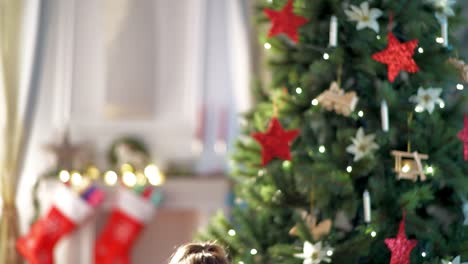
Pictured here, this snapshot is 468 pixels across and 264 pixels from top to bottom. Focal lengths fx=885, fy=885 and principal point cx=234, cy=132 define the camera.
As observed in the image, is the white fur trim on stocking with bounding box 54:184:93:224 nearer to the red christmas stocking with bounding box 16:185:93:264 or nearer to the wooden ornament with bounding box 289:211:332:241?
the red christmas stocking with bounding box 16:185:93:264

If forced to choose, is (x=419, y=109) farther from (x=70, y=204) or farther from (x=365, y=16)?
(x=70, y=204)

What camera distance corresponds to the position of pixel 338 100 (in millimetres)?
3438

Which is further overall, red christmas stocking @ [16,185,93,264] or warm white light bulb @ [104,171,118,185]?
warm white light bulb @ [104,171,118,185]

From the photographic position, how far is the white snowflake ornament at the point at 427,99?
3.46 m

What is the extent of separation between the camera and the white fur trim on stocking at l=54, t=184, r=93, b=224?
186 inches

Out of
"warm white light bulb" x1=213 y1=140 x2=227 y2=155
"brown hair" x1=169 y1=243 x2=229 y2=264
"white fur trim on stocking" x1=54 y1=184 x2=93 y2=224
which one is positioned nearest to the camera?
"brown hair" x1=169 y1=243 x2=229 y2=264

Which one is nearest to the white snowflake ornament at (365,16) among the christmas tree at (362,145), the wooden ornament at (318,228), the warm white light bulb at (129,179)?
the christmas tree at (362,145)

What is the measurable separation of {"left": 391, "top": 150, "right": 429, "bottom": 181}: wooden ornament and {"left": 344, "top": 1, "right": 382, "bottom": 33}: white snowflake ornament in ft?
1.64

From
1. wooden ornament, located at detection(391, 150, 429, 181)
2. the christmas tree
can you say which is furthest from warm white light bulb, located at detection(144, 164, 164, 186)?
wooden ornament, located at detection(391, 150, 429, 181)

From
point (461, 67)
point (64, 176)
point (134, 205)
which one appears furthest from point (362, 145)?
point (64, 176)

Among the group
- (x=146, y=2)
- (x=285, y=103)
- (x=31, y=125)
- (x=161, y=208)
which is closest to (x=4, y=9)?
(x=31, y=125)

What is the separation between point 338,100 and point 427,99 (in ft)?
1.16

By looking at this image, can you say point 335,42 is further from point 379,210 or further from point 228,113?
point 228,113

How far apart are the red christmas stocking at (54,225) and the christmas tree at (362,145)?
130 cm
